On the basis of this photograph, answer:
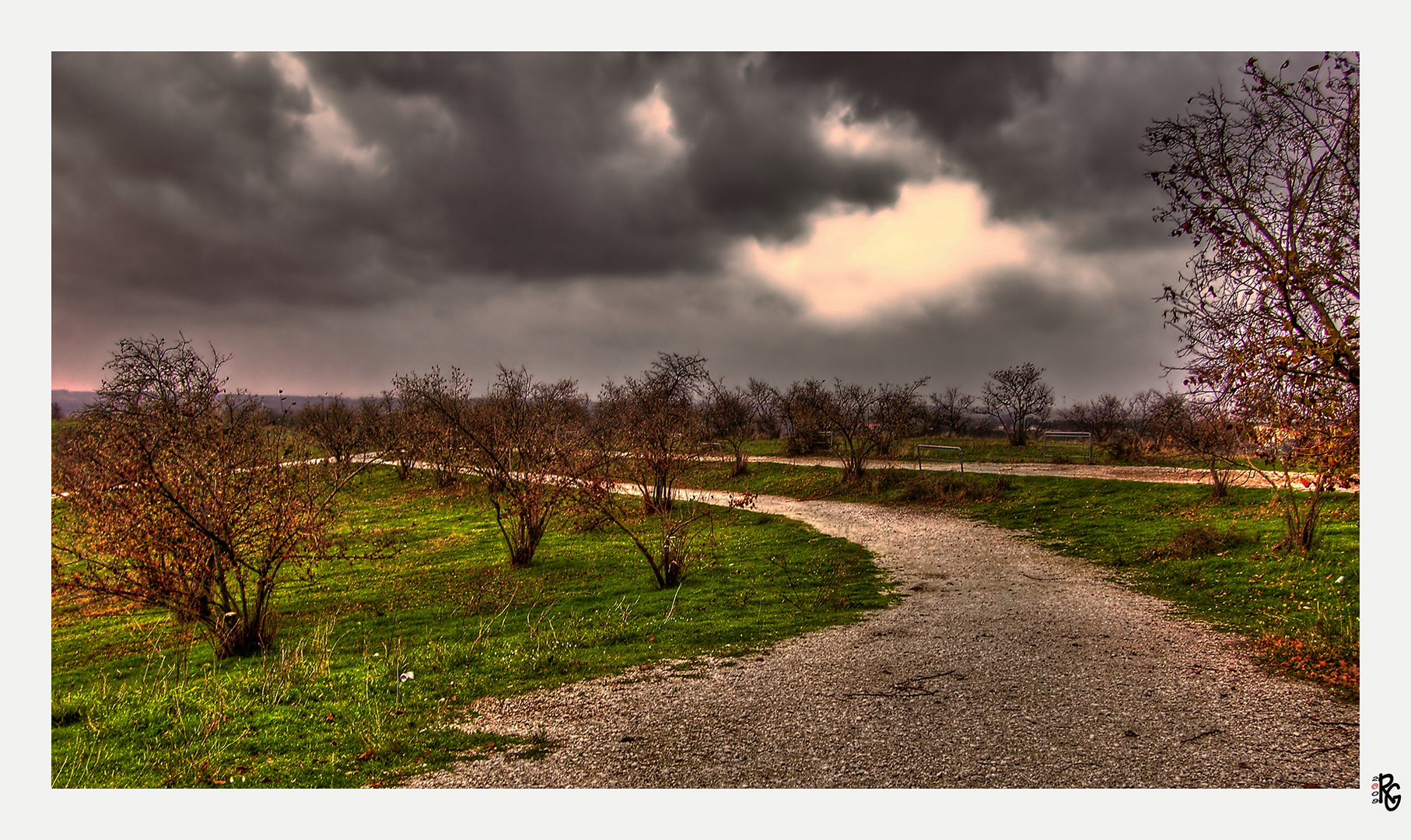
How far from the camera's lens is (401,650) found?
10344 mm

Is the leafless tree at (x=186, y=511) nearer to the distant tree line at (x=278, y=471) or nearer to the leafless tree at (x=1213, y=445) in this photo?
the distant tree line at (x=278, y=471)

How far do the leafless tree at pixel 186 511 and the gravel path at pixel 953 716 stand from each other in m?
5.36

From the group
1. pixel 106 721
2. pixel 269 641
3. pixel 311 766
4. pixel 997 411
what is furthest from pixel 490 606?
pixel 997 411

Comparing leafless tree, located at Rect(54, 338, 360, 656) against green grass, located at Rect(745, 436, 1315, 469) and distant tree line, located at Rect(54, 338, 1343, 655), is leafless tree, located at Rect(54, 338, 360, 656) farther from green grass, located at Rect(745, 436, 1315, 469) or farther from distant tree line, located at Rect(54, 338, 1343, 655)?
green grass, located at Rect(745, 436, 1315, 469)

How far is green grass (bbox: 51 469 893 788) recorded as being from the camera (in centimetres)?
619

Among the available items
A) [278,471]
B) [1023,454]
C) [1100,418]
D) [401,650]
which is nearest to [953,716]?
[401,650]

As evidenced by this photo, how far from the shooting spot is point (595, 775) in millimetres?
5492

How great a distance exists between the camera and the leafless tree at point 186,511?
368 inches

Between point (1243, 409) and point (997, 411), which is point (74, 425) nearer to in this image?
point (1243, 409)

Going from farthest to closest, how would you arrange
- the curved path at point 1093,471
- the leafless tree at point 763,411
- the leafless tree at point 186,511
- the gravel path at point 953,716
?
the leafless tree at point 763,411
the curved path at point 1093,471
the leafless tree at point 186,511
the gravel path at point 953,716

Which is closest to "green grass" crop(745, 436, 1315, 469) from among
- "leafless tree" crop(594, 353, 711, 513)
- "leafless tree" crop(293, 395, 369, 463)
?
"leafless tree" crop(594, 353, 711, 513)

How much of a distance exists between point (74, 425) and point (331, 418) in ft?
100

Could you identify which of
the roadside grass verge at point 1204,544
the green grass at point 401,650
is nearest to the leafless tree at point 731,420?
the roadside grass verge at point 1204,544

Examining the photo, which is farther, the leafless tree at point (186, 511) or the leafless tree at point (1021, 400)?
the leafless tree at point (1021, 400)
